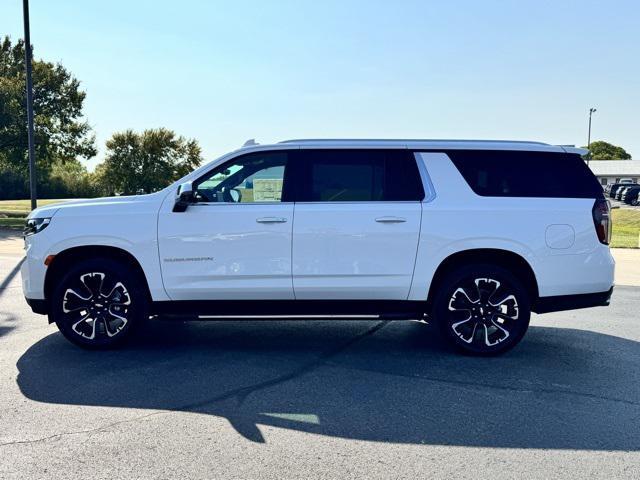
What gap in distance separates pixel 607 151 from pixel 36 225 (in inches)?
5526

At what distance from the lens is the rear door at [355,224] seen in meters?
5.38

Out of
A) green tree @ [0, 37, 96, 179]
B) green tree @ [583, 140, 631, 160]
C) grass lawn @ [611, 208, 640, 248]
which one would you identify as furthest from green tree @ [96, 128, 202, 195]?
green tree @ [583, 140, 631, 160]

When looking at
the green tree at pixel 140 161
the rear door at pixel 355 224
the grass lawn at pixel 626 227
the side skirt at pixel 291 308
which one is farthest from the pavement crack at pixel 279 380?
the green tree at pixel 140 161

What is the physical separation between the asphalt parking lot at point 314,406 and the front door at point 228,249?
2.18 feet

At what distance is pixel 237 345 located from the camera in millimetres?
5965

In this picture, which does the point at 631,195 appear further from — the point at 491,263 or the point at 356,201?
the point at 356,201

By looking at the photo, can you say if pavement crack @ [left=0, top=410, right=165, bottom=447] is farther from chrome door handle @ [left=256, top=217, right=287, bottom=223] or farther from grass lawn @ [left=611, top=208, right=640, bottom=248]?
grass lawn @ [left=611, top=208, right=640, bottom=248]

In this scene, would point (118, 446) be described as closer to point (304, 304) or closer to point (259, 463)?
point (259, 463)

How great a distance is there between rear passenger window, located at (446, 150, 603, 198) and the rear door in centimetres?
54

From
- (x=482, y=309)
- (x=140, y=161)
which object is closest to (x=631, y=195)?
(x=140, y=161)

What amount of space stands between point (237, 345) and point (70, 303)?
1666mm

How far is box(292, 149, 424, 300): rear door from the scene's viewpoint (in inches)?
212

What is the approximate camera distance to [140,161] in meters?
38.7

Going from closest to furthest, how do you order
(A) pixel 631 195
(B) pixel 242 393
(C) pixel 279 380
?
(B) pixel 242 393 < (C) pixel 279 380 < (A) pixel 631 195
